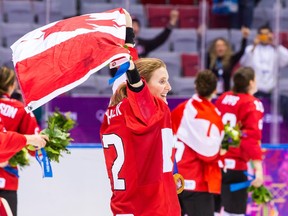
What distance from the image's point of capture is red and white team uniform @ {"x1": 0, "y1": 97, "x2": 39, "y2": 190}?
5777mm

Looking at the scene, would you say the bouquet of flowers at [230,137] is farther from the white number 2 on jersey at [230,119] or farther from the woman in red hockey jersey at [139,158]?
the woman in red hockey jersey at [139,158]

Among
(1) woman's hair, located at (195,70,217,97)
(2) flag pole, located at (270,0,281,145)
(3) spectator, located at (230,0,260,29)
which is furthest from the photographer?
(3) spectator, located at (230,0,260,29)

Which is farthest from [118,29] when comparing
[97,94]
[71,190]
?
[97,94]

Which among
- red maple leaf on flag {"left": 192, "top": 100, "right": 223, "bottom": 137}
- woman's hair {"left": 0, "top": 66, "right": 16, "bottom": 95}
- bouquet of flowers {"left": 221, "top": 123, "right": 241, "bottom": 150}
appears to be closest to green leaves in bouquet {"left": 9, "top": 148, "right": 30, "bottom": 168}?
woman's hair {"left": 0, "top": 66, "right": 16, "bottom": 95}

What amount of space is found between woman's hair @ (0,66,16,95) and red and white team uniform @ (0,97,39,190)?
0.33 feet

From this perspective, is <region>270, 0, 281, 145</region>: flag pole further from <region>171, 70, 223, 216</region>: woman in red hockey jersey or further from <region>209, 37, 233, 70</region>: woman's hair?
<region>171, 70, 223, 216</region>: woman in red hockey jersey

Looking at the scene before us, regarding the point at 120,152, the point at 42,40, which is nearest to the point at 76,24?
the point at 42,40

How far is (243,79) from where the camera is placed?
689 centimetres

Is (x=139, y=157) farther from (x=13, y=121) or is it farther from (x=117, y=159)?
(x=13, y=121)

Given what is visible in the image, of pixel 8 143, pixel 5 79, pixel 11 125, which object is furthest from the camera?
pixel 5 79

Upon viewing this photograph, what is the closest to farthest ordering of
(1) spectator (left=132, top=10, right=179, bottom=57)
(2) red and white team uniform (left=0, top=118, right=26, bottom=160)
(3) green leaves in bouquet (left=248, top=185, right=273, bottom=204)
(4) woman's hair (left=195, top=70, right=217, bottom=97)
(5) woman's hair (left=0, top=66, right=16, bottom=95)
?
(2) red and white team uniform (left=0, top=118, right=26, bottom=160) < (5) woman's hair (left=0, top=66, right=16, bottom=95) < (4) woman's hair (left=195, top=70, right=217, bottom=97) < (3) green leaves in bouquet (left=248, top=185, right=273, bottom=204) < (1) spectator (left=132, top=10, right=179, bottom=57)

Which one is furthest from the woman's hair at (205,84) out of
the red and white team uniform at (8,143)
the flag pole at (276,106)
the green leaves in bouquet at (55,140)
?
the flag pole at (276,106)

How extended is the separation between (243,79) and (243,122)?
0.35 metres

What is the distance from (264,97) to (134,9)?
82.4 inches
